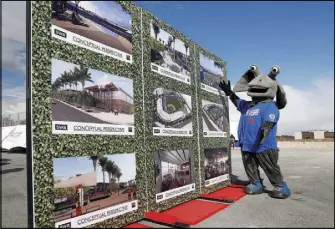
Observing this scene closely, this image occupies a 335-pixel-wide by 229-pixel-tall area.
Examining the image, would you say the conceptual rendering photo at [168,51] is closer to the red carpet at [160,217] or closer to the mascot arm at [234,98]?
the mascot arm at [234,98]

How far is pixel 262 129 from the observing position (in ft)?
16.7

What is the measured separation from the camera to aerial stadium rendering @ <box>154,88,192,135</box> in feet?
13.8

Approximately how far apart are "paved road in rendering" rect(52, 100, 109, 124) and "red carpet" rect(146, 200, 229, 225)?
5.23 feet

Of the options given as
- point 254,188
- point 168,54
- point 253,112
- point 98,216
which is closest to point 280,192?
point 254,188

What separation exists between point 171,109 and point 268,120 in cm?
187

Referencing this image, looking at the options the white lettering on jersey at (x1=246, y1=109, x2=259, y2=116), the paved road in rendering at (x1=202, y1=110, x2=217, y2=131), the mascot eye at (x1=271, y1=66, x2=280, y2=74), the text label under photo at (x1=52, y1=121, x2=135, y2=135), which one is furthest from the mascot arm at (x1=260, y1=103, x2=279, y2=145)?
the text label under photo at (x1=52, y1=121, x2=135, y2=135)

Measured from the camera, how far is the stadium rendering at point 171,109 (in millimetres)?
4204

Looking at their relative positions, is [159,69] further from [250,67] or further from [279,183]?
[279,183]

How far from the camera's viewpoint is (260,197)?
509 cm

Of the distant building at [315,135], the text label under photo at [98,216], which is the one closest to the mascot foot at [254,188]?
the text label under photo at [98,216]

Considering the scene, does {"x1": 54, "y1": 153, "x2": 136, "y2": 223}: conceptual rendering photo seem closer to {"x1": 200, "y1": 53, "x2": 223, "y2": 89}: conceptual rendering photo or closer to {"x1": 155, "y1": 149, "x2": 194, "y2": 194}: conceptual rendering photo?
{"x1": 155, "y1": 149, "x2": 194, "y2": 194}: conceptual rendering photo

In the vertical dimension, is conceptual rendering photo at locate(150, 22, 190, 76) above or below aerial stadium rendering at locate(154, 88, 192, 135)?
above

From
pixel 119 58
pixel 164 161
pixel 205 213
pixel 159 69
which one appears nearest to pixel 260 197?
pixel 205 213

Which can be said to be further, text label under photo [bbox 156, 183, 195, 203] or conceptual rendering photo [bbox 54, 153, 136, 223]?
text label under photo [bbox 156, 183, 195, 203]
